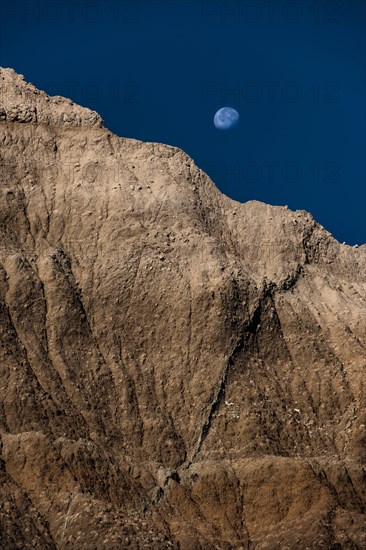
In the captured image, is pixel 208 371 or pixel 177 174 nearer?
pixel 208 371

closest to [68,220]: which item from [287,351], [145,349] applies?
[145,349]

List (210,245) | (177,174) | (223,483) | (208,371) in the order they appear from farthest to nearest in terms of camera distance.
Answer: (177,174) → (210,245) → (208,371) → (223,483)

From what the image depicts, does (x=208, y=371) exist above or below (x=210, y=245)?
below

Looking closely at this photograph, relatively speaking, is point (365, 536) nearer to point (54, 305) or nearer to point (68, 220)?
point (54, 305)

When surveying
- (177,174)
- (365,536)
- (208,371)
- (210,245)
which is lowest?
(365,536)

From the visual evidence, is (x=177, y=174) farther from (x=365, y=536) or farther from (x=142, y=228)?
(x=365, y=536)

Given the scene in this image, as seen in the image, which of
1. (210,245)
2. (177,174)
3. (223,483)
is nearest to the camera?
(223,483)

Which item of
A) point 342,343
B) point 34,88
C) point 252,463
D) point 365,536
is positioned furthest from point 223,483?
point 34,88
